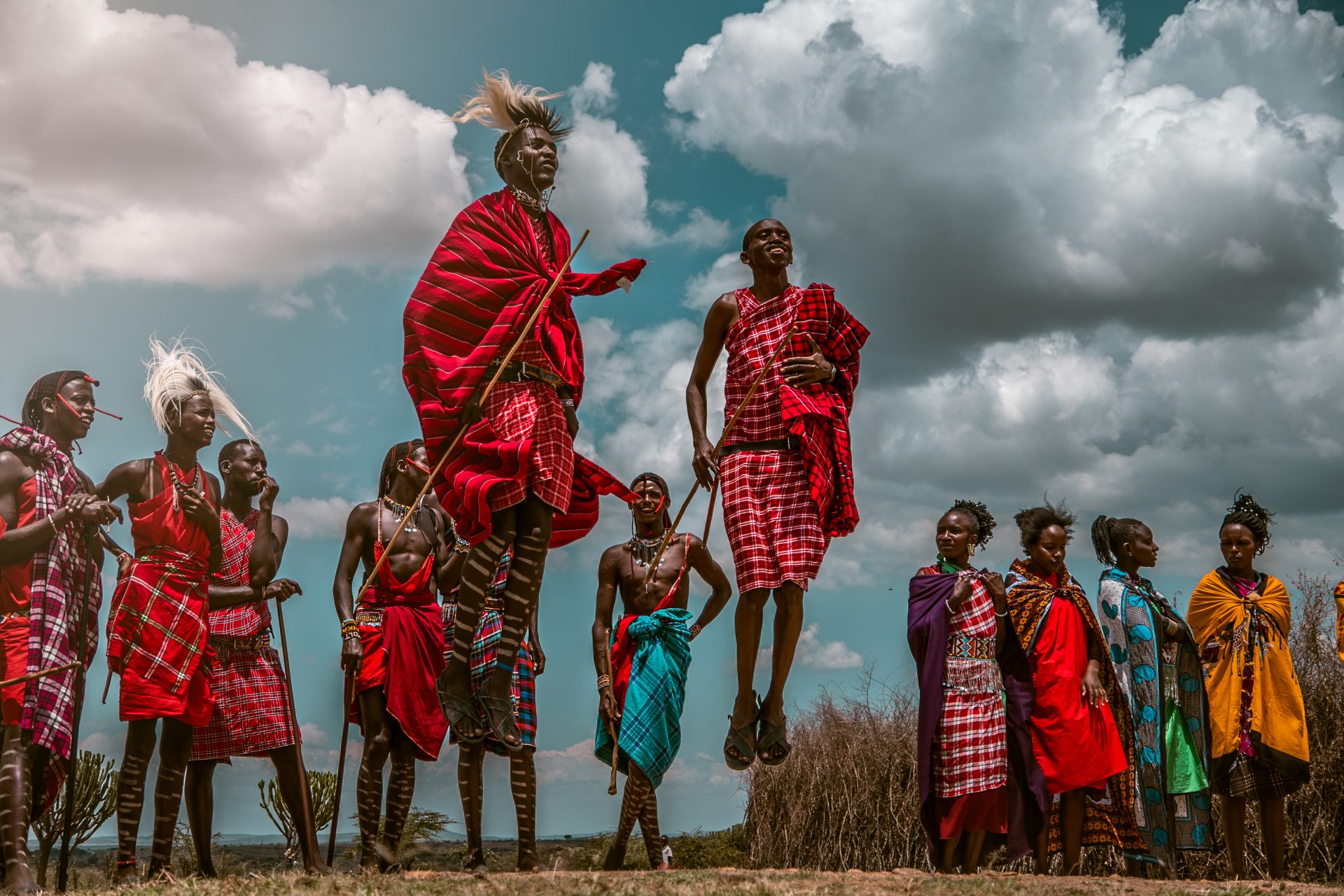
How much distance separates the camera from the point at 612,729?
8.44 m

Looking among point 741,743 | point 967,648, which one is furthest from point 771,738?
point 967,648

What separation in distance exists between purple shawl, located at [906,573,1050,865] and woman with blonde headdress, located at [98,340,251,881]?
4890mm

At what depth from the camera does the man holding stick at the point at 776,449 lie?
6688 millimetres

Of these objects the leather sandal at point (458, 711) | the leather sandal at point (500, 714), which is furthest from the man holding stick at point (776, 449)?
the leather sandal at point (458, 711)

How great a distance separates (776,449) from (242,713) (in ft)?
13.5

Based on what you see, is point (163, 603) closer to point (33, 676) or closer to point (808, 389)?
point (33, 676)

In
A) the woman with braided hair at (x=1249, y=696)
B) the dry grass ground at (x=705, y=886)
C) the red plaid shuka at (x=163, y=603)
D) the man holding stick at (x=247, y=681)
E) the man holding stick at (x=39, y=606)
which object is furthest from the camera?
the woman with braided hair at (x=1249, y=696)

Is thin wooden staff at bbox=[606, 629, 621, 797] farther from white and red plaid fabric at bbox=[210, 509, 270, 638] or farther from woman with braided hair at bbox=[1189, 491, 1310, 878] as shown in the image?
woman with braided hair at bbox=[1189, 491, 1310, 878]

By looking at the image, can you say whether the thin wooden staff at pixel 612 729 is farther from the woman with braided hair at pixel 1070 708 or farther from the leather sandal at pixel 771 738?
the woman with braided hair at pixel 1070 708

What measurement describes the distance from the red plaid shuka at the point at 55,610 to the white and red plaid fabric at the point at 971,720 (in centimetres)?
565

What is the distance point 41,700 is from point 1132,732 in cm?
756

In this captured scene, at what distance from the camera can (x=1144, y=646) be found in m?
8.95

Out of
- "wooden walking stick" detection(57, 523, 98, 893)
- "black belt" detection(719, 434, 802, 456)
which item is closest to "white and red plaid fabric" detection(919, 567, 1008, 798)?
"black belt" detection(719, 434, 802, 456)

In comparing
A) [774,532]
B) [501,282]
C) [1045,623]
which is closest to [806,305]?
[774,532]
